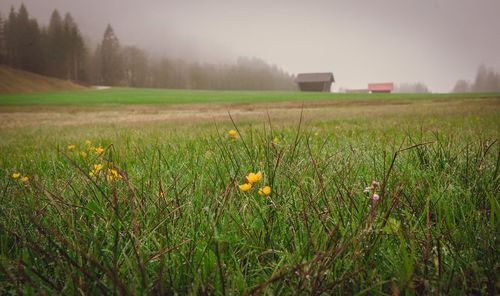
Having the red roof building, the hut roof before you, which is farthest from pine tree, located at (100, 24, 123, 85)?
the red roof building

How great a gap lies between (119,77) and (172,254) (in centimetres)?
9782

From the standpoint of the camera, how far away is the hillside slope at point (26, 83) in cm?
5097

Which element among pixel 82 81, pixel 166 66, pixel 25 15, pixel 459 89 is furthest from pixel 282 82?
pixel 459 89

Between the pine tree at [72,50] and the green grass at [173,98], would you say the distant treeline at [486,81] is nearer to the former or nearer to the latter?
the green grass at [173,98]

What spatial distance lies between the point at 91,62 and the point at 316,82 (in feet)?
229

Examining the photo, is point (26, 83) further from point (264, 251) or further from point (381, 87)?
point (381, 87)

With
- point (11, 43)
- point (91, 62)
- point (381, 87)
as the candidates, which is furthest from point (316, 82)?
point (11, 43)

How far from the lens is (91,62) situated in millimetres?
86125

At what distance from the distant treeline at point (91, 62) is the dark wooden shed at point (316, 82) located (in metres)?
41.7

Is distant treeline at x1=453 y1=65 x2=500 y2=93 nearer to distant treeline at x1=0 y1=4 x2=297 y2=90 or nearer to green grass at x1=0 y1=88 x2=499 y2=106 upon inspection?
distant treeline at x1=0 y1=4 x2=297 y2=90

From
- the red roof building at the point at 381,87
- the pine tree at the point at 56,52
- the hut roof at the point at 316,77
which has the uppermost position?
the pine tree at the point at 56,52

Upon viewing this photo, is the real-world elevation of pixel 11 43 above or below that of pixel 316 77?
above

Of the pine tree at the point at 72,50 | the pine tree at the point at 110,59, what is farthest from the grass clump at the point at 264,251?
the pine tree at the point at 110,59

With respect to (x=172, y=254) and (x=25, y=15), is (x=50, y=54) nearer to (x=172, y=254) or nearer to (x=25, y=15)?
(x=25, y=15)
